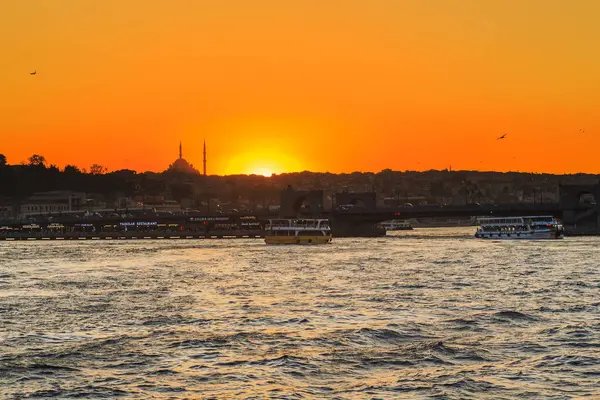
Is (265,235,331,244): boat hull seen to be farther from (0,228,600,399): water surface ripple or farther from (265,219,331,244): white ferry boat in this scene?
(0,228,600,399): water surface ripple

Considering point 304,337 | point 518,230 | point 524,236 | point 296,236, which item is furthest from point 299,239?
point 304,337

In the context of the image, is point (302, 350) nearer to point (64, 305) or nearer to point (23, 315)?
point (23, 315)

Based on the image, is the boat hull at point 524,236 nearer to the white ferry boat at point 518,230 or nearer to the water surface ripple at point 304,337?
the white ferry boat at point 518,230

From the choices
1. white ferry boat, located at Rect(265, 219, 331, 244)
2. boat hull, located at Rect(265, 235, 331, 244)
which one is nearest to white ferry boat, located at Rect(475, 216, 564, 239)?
white ferry boat, located at Rect(265, 219, 331, 244)

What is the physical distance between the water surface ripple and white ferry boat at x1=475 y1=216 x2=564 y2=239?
3131 inches

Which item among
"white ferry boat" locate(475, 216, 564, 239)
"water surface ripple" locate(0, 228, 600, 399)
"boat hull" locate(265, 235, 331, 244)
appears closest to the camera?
"water surface ripple" locate(0, 228, 600, 399)

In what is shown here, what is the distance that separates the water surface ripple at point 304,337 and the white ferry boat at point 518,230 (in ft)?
261

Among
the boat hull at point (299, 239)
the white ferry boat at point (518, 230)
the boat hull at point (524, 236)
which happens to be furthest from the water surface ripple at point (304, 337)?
the white ferry boat at point (518, 230)

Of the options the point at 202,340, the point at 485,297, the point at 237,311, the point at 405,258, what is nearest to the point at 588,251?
the point at 405,258

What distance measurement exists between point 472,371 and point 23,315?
2007 cm

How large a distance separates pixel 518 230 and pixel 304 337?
4472 inches

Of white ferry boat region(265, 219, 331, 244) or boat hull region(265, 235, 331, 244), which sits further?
white ferry boat region(265, 219, 331, 244)

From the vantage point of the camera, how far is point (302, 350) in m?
29.2

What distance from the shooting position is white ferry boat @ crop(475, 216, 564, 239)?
138 m
